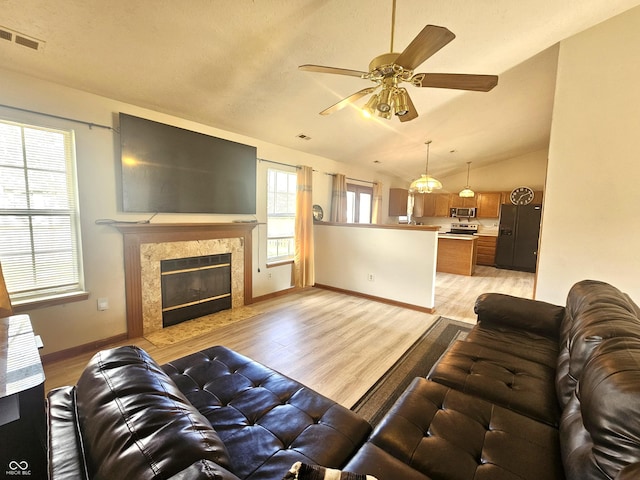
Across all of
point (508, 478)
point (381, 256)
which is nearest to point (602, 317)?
point (508, 478)

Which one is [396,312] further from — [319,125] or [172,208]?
[172,208]

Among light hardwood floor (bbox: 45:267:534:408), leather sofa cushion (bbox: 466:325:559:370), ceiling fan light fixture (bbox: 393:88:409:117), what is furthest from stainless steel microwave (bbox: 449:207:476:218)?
ceiling fan light fixture (bbox: 393:88:409:117)

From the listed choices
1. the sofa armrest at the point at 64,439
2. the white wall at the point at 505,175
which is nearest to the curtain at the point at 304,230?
the sofa armrest at the point at 64,439

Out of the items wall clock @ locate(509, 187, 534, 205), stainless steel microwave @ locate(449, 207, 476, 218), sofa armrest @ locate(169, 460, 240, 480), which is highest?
wall clock @ locate(509, 187, 534, 205)

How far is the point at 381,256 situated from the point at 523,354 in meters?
2.67

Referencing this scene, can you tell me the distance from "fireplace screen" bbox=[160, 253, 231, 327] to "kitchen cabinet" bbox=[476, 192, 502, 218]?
6981 mm

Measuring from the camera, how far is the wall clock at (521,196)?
23.1ft

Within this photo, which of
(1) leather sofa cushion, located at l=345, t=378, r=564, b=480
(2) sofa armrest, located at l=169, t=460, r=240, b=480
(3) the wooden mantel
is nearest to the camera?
(2) sofa armrest, located at l=169, t=460, r=240, b=480

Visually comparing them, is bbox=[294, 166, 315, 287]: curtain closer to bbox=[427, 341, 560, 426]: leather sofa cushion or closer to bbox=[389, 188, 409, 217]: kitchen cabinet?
bbox=[427, 341, 560, 426]: leather sofa cushion

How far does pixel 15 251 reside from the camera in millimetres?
2332

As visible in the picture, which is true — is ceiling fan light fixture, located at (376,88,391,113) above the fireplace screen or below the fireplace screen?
above

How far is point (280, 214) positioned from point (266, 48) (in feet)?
8.47

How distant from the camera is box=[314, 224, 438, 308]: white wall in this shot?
3969 millimetres

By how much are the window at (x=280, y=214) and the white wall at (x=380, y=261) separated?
633 mm
